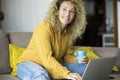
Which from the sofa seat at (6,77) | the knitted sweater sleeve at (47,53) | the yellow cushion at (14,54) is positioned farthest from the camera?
the yellow cushion at (14,54)

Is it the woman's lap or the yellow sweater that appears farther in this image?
the woman's lap

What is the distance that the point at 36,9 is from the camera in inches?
160

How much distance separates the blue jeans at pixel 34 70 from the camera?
1979mm

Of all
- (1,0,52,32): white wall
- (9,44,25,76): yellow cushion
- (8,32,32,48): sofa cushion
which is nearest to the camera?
(9,44,25,76): yellow cushion

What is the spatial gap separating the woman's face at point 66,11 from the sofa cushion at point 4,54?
0.72 meters

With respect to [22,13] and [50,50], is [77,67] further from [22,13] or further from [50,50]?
[22,13]

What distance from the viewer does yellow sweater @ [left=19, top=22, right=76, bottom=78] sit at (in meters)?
1.98

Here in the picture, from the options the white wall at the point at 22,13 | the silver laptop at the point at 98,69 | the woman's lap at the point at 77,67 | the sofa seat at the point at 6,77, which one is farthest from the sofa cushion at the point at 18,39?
the white wall at the point at 22,13

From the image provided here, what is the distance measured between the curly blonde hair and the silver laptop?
53 cm

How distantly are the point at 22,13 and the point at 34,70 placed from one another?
2.10 m

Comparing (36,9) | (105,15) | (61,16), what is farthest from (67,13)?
(105,15)

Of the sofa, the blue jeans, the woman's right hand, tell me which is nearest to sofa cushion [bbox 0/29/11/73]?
the sofa

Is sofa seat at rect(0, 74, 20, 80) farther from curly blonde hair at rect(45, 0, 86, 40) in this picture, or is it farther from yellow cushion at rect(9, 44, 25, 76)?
curly blonde hair at rect(45, 0, 86, 40)

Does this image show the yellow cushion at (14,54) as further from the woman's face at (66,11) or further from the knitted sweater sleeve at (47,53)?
the woman's face at (66,11)
